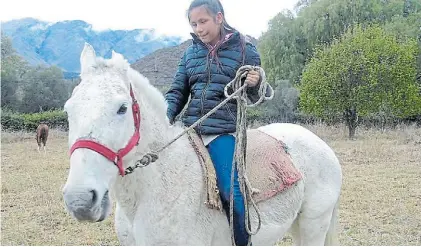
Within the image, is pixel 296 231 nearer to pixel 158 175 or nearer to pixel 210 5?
pixel 158 175

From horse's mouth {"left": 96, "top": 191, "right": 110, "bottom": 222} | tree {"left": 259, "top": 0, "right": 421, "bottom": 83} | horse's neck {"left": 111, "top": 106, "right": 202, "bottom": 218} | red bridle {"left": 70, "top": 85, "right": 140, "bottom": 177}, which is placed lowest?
tree {"left": 259, "top": 0, "right": 421, "bottom": 83}

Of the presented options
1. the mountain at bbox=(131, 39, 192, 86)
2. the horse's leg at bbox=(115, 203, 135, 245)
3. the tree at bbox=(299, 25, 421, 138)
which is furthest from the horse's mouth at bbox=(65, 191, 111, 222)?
the mountain at bbox=(131, 39, 192, 86)

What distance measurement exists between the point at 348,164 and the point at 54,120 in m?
18.2

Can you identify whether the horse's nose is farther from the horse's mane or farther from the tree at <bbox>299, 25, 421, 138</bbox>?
the tree at <bbox>299, 25, 421, 138</bbox>

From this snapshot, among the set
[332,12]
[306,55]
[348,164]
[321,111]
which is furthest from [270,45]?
[348,164]

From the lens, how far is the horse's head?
2.01 m

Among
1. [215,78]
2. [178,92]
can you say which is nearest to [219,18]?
[215,78]

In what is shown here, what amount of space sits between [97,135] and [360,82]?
845 inches

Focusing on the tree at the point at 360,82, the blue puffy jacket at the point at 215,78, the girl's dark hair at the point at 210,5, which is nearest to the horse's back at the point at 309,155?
the blue puffy jacket at the point at 215,78

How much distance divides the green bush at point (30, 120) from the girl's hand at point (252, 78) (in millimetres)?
22651

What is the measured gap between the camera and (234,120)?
3.02 metres

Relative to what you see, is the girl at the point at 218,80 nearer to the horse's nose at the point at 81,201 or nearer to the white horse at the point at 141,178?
the white horse at the point at 141,178

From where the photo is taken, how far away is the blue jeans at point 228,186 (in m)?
2.86

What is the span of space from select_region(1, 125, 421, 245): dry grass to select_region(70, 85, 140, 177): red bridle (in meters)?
3.99
